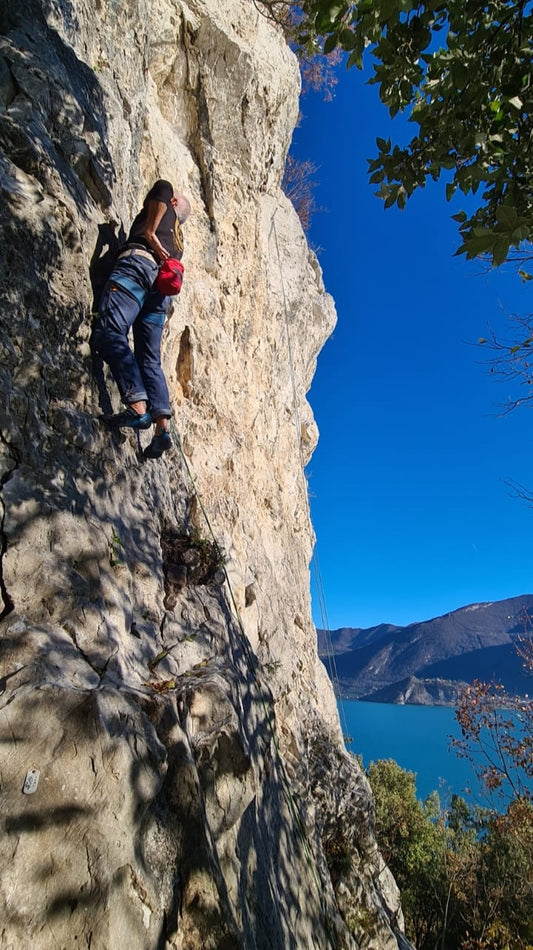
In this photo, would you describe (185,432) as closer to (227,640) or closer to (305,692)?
(227,640)

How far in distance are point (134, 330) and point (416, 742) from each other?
112 meters

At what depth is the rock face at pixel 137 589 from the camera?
189 cm

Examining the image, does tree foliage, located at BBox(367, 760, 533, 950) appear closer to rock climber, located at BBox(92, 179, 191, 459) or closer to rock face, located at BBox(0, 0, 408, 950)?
rock face, located at BBox(0, 0, 408, 950)

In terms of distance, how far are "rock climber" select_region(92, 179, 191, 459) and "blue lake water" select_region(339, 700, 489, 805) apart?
111 ft

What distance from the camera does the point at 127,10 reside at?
568 cm

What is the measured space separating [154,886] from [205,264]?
8124 mm

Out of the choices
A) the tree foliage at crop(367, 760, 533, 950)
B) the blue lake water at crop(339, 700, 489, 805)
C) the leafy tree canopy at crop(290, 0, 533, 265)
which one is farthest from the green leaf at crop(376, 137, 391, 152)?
the blue lake water at crop(339, 700, 489, 805)

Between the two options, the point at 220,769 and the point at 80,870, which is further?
the point at 220,769

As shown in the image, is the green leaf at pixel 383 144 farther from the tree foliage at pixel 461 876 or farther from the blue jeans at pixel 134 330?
the tree foliage at pixel 461 876

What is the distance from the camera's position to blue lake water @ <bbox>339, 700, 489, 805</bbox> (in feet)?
219

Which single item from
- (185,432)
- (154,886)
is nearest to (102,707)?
(154,886)

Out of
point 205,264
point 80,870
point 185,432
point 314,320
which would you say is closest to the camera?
point 80,870

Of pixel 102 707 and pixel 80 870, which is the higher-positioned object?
pixel 102 707

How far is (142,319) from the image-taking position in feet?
14.6
